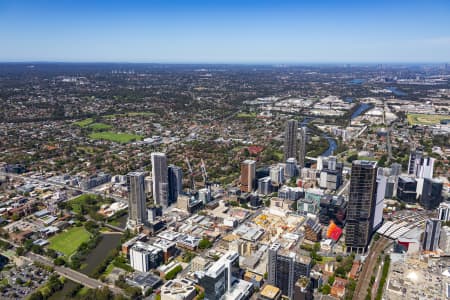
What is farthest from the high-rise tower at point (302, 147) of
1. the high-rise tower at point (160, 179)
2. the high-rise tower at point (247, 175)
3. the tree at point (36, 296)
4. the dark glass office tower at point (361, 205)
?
the tree at point (36, 296)

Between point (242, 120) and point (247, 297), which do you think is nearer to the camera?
point (247, 297)

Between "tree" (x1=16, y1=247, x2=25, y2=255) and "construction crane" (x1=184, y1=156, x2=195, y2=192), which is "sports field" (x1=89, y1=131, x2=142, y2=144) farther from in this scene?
"tree" (x1=16, y1=247, x2=25, y2=255)

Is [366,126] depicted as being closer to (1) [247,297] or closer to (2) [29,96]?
(1) [247,297]


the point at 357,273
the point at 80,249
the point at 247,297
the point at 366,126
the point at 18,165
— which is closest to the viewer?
the point at 247,297

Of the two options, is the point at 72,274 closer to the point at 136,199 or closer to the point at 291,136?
the point at 136,199

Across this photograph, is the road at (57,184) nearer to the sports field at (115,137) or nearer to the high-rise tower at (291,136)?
the sports field at (115,137)

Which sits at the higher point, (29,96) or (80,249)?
(29,96)

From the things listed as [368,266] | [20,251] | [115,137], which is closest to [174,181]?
[20,251]

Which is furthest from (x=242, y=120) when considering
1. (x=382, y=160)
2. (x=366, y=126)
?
(x=382, y=160)
